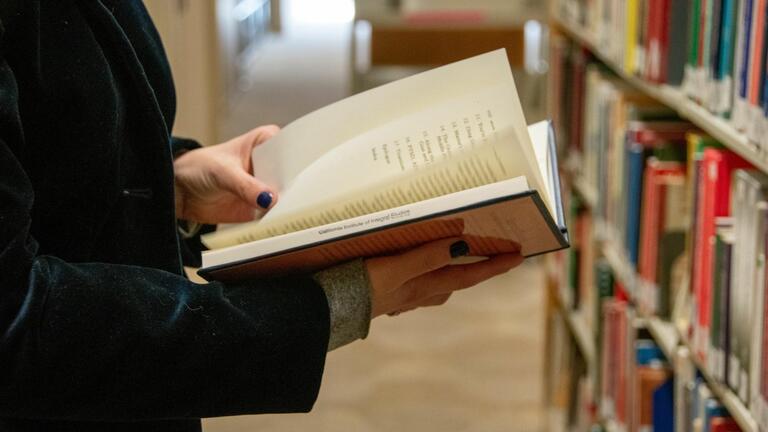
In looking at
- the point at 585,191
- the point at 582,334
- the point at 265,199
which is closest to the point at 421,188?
the point at 265,199

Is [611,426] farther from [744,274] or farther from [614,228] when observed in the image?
[744,274]

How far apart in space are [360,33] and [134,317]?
393 inches

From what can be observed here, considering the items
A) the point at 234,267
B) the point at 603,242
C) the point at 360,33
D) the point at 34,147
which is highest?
the point at 34,147

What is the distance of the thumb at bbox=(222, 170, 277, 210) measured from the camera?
3.96ft

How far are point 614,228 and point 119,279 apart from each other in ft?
5.12

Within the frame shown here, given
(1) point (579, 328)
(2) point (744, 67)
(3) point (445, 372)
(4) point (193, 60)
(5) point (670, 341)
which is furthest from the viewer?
(4) point (193, 60)

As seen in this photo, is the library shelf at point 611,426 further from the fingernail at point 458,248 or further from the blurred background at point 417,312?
the fingernail at point 458,248

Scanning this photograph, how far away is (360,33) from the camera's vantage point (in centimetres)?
1077

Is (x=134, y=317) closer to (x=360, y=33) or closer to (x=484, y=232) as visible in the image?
(x=484, y=232)

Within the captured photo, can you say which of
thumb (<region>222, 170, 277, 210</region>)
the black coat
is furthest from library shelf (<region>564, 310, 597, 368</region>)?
the black coat

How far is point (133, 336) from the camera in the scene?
960 millimetres

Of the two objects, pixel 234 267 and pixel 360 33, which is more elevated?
pixel 234 267

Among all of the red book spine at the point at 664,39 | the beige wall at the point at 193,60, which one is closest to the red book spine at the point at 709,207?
the red book spine at the point at 664,39

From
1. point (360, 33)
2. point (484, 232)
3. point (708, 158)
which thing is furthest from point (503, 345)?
point (360, 33)
